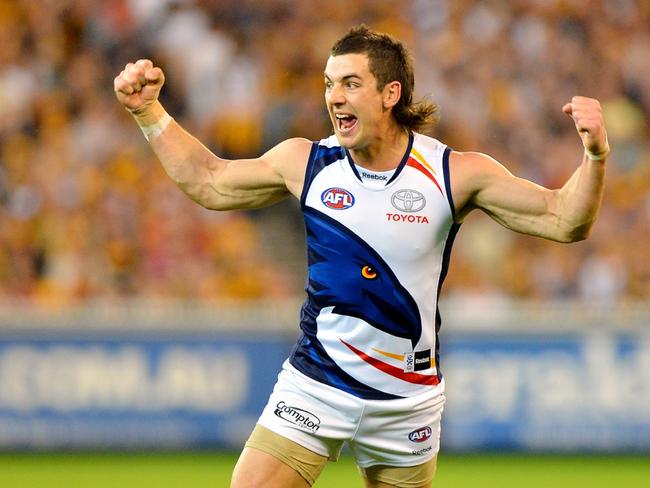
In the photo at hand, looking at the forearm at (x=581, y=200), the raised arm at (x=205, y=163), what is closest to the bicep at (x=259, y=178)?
the raised arm at (x=205, y=163)

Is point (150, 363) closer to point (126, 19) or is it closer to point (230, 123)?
point (230, 123)

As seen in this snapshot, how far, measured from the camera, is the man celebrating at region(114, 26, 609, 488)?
557 cm

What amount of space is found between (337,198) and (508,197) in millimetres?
735

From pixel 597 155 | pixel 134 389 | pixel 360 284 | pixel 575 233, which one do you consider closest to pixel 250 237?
pixel 134 389

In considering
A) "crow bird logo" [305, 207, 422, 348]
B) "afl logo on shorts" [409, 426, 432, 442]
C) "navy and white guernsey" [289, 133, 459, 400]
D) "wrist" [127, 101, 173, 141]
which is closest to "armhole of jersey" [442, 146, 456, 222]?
"navy and white guernsey" [289, 133, 459, 400]

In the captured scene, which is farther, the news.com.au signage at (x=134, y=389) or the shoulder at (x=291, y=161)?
the news.com.au signage at (x=134, y=389)

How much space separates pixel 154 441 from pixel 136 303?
4.33 ft

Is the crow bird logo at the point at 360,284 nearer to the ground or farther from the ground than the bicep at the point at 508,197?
nearer to the ground

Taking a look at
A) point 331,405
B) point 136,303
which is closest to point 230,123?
point 136,303

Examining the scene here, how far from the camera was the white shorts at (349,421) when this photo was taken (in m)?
5.62

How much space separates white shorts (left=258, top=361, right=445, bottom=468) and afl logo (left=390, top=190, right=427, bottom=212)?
84cm

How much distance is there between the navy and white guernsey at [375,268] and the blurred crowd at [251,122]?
714 cm

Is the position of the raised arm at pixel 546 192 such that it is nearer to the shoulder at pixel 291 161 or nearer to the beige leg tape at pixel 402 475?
the shoulder at pixel 291 161

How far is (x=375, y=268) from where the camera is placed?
5.59m
